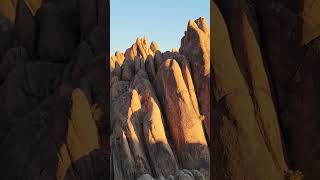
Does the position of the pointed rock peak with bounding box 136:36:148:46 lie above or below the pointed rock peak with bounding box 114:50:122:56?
above

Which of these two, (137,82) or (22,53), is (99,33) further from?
(137,82)

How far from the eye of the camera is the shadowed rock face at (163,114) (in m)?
25.2

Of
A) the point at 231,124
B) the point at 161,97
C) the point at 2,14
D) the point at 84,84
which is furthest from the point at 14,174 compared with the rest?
the point at 161,97

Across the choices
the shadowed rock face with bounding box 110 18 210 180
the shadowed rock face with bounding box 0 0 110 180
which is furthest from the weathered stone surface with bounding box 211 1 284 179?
the shadowed rock face with bounding box 110 18 210 180

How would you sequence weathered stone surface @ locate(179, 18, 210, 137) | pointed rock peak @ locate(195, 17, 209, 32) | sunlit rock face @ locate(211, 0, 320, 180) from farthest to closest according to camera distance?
1. pointed rock peak @ locate(195, 17, 209, 32)
2. weathered stone surface @ locate(179, 18, 210, 137)
3. sunlit rock face @ locate(211, 0, 320, 180)

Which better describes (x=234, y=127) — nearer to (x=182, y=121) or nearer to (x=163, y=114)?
(x=182, y=121)

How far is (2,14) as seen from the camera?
7.42 m

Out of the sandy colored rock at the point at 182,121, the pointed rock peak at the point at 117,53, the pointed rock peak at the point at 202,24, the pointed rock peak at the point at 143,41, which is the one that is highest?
the pointed rock peak at the point at 202,24

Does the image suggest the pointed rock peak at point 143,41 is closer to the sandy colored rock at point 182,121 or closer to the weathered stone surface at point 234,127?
the sandy colored rock at point 182,121

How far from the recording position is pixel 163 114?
27203mm

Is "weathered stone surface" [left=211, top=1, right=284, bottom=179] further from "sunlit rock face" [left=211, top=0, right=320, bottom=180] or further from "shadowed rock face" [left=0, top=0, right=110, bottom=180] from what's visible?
"shadowed rock face" [left=0, top=0, right=110, bottom=180]

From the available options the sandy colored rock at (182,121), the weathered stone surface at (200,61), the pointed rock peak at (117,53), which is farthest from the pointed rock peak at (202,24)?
the pointed rock peak at (117,53)

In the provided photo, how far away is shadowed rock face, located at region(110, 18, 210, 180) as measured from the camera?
25.2 m

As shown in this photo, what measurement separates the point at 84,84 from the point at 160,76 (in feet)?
68.8
